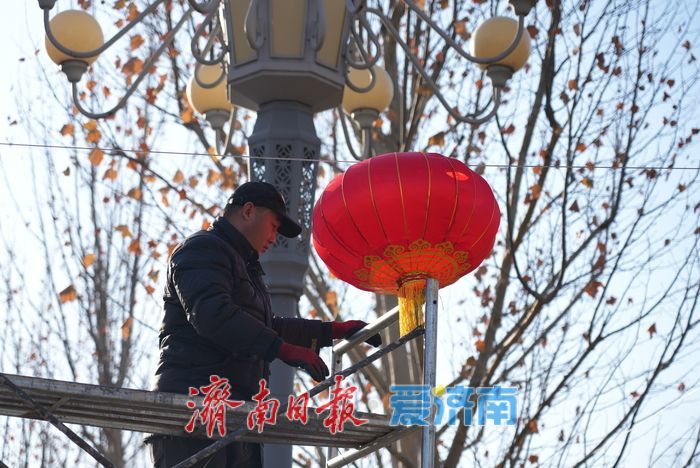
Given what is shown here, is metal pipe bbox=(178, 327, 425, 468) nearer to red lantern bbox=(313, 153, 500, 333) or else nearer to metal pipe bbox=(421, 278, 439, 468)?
metal pipe bbox=(421, 278, 439, 468)

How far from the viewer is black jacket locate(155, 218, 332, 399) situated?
4332 mm

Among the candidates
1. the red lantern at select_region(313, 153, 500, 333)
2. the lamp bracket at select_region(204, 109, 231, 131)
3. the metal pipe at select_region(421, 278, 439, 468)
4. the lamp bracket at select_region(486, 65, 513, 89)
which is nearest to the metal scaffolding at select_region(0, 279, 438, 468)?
the metal pipe at select_region(421, 278, 439, 468)

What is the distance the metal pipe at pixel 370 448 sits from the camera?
452cm

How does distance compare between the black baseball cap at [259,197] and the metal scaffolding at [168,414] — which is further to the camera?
the black baseball cap at [259,197]

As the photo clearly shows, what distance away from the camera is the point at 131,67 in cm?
1138

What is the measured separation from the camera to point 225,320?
4.31m

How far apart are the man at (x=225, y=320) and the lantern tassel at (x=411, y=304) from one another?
517 millimetres

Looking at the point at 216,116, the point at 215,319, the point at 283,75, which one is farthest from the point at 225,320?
the point at 216,116

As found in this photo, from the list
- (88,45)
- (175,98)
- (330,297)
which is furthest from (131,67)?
(88,45)

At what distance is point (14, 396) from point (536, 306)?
6.37 m

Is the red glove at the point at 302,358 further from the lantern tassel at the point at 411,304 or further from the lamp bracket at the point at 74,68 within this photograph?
the lamp bracket at the point at 74,68

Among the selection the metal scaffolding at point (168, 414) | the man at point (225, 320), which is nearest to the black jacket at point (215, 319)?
the man at point (225, 320)

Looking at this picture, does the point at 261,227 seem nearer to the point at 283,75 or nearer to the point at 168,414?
the point at 168,414

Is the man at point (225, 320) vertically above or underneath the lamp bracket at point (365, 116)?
underneath
